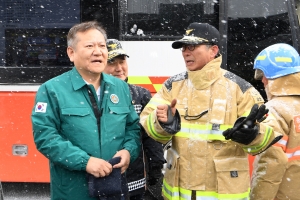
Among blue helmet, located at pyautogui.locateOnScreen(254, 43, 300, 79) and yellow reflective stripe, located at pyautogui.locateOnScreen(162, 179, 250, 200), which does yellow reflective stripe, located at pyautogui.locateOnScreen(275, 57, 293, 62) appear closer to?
blue helmet, located at pyautogui.locateOnScreen(254, 43, 300, 79)

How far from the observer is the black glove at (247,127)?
8.57ft

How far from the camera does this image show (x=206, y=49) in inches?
120

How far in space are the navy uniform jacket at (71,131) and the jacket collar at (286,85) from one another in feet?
3.58

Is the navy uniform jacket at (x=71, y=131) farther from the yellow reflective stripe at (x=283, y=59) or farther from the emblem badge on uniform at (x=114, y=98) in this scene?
the yellow reflective stripe at (x=283, y=59)

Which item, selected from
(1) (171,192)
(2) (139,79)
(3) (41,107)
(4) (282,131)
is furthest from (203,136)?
(2) (139,79)

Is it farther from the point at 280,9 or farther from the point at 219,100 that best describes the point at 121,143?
the point at 280,9

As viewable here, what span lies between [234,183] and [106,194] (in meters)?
0.77

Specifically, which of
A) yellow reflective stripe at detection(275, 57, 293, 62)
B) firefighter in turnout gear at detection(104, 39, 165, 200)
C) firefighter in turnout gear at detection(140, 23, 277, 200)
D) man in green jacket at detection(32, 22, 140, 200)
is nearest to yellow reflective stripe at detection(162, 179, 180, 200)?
firefighter in turnout gear at detection(140, 23, 277, 200)

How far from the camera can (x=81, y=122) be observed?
8.97 feet

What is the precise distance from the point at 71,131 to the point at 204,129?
31.8 inches

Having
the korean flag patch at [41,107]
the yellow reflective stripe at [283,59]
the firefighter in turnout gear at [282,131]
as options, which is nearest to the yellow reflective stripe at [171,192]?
the firefighter in turnout gear at [282,131]

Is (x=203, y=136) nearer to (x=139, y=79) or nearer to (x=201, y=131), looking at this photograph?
(x=201, y=131)

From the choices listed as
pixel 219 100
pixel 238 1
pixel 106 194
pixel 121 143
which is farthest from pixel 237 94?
pixel 238 1

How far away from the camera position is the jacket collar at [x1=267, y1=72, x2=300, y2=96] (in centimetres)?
317
